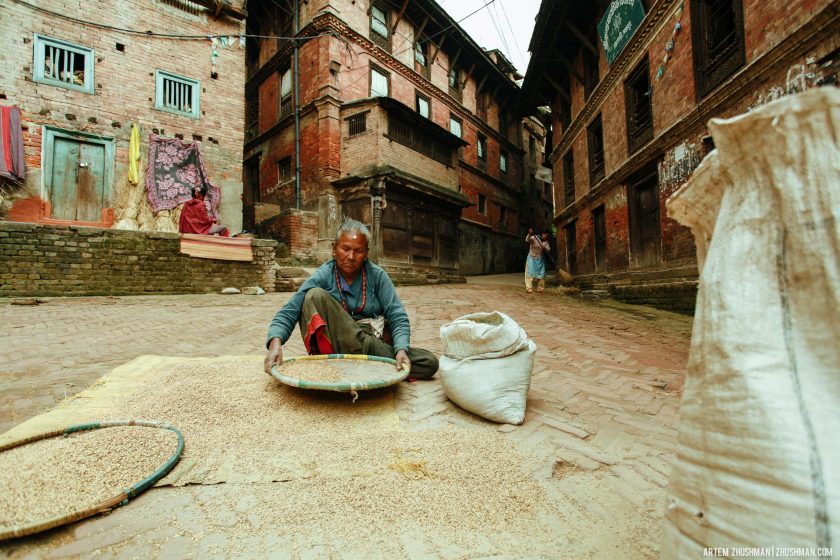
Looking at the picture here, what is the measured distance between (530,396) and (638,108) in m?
9.08

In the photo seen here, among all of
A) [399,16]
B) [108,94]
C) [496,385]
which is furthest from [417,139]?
[496,385]

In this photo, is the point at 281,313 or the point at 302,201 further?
the point at 302,201

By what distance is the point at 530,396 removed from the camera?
249 centimetres

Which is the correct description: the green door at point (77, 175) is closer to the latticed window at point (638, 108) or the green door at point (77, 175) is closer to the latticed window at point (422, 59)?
the latticed window at point (422, 59)

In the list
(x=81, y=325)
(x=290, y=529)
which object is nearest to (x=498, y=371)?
(x=290, y=529)

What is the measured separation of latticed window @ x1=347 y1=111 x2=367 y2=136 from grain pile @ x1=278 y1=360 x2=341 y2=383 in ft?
38.2

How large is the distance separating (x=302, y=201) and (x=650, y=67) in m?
10.5

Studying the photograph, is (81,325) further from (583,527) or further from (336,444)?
(583,527)

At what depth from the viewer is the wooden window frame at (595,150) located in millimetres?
10961

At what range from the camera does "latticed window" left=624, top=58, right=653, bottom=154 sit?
8.41m

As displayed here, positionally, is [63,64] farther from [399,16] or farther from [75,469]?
[75,469]

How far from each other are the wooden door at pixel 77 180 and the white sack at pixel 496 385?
11871mm

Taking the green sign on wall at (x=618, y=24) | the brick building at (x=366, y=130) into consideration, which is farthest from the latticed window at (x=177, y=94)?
the green sign on wall at (x=618, y=24)

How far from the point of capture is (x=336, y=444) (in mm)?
1764
